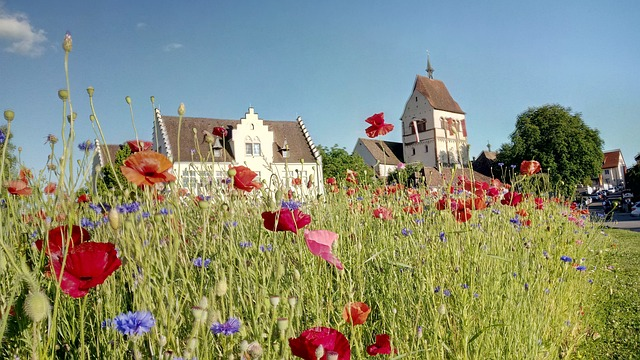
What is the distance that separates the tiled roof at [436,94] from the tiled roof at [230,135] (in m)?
23.0

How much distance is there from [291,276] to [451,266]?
0.89 meters

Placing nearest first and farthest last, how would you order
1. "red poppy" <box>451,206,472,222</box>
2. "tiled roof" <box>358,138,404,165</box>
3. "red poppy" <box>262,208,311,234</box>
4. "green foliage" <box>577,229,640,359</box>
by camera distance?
"red poppy" <box>262,208,311,234</box>, "red poppy" <box>451,206,472,222</box>, "green foliage" <box>577,229,640,359</box>, "tiled roof" <box>358,138,404,165</box>

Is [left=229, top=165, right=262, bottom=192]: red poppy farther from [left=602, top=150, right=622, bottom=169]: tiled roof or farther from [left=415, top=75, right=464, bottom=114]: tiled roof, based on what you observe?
[left=602, top=150, right=622, bottom=169]: tiled roof

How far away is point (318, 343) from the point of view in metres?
0.91

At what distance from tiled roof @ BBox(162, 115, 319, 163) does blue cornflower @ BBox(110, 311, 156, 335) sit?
84.7ft

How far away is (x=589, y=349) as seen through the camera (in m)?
3.67

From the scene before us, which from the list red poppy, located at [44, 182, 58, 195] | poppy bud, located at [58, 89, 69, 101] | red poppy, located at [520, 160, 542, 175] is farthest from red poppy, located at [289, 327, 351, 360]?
red poppy, located at [520, 160, 542, 175]

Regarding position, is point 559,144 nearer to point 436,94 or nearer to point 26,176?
point 436,94

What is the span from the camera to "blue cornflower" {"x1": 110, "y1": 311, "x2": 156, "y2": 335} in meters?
0.93

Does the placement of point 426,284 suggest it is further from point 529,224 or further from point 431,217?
point 529,224

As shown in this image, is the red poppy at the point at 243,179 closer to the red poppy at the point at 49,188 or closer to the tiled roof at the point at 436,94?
the red poppy at the point at 49,188

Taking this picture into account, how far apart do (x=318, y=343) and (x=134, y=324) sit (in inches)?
14.3

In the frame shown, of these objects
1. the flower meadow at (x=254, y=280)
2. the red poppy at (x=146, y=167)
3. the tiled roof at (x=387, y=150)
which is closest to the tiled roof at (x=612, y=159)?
the tiled roof at (x=387, y=150)

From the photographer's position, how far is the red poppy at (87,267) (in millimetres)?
1010
